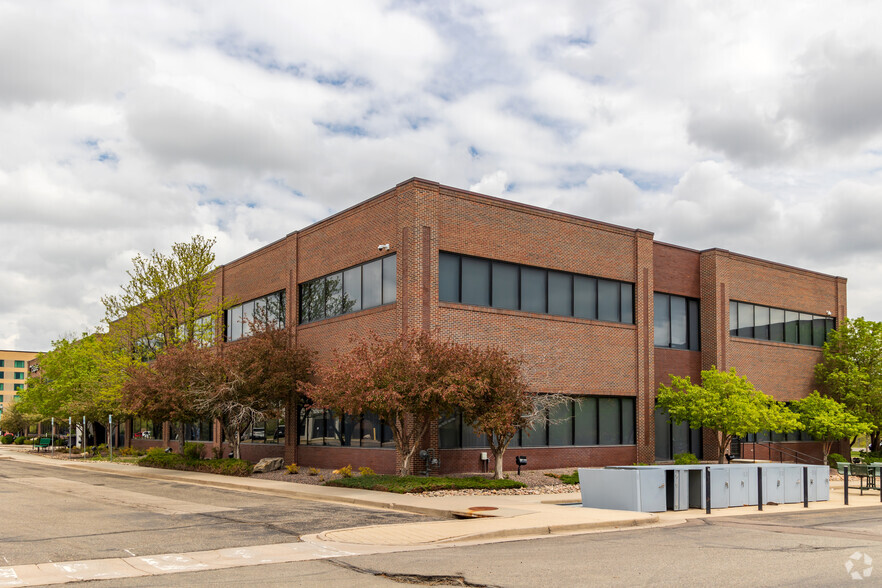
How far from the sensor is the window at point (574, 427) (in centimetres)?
2847

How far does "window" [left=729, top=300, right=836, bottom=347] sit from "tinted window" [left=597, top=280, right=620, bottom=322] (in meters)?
7.78

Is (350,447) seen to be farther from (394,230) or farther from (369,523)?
(369,523)

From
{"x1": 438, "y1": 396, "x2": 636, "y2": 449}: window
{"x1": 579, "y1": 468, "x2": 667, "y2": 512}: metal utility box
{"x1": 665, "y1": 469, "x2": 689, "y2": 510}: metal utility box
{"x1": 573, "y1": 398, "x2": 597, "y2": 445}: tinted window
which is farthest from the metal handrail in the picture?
{"x1": 579, "y1": 468, "x2": 667, "y2": 512}: metal utility box

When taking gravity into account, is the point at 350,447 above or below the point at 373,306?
below

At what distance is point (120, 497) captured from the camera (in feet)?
76.4

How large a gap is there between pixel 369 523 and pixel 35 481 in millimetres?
18877

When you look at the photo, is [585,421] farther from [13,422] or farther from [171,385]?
[13,422]

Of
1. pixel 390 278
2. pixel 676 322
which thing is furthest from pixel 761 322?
pixel 390 278

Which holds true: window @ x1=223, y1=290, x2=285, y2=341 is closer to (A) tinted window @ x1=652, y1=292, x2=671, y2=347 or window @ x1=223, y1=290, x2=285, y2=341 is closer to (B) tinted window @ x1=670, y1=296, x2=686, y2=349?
(A) tinted window @ x1=652, y1=292, x2=671, y2=347

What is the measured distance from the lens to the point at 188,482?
29.7 m

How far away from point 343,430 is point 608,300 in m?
12.1

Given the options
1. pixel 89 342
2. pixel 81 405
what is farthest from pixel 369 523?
pixel 89 342

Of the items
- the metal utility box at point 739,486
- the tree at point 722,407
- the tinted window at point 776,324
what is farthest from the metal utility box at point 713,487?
the tinted window at point 776,324

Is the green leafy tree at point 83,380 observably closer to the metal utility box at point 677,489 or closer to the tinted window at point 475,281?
the tinted window at point 475,281
